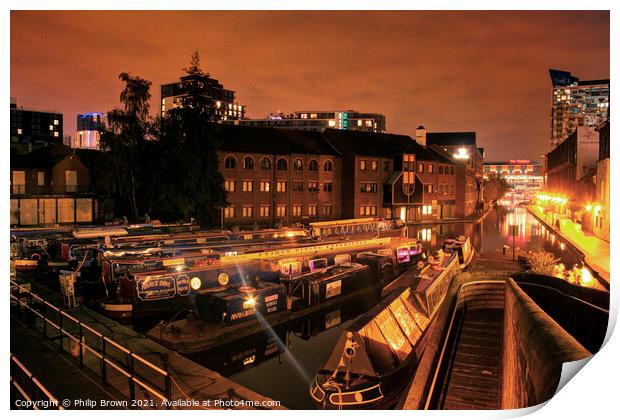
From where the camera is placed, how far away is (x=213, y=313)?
19.0 meters

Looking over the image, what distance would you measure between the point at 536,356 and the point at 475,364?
28.9 feet

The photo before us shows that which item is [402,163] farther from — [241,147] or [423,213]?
[241,147]

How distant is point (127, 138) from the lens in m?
39.5

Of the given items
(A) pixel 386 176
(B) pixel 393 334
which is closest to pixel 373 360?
(B) pixel 393 334

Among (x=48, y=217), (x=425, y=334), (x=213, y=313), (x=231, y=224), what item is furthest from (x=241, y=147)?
(x=425, y=334)

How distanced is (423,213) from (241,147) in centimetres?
2658

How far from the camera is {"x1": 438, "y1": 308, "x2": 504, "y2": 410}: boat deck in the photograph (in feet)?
44.1

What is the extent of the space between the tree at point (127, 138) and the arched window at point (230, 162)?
860 cm

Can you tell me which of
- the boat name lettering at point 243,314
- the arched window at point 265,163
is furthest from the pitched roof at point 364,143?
the boat name lettering at point 243,314

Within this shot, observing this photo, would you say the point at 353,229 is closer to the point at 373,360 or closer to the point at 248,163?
the point at 248,163

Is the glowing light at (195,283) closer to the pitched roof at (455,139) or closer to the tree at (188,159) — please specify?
the tree at (188,159)

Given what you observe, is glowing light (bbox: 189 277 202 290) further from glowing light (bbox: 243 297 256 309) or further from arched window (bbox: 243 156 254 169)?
arched window (bbox: 243 156 254 169)

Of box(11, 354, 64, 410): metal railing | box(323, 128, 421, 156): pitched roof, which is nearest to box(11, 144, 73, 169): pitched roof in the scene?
box(323, 128, 421, 156): pitched roof

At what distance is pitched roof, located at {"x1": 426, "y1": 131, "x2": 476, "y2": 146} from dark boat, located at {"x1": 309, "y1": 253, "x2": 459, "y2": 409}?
256ft
